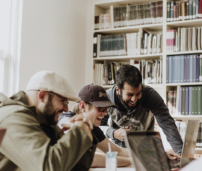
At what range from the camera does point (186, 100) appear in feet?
10.6

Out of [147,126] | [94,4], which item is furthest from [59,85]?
[94,4]

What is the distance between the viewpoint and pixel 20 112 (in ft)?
3.46

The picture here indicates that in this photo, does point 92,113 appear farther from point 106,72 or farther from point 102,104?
point 106,72

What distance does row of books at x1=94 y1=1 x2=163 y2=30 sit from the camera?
347 centimetres

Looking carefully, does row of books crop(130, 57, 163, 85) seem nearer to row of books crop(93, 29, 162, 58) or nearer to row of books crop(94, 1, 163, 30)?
row of books crop(93, 29, 162, 58)

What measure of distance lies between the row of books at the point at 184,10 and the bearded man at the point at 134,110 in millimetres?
1511

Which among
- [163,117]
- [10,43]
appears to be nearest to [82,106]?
[163,117]

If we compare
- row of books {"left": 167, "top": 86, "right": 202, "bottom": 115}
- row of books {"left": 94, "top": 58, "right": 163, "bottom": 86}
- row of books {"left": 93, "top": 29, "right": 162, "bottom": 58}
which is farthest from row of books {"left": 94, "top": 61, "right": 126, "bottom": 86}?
row of books {"left": 167, "top": 86, "right": 202, "bottom": 115}

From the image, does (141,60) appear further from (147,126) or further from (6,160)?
(6,160)

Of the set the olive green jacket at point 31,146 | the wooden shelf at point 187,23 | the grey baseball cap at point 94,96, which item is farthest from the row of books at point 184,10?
the olive green jacket at point 31,146

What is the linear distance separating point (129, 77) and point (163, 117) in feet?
1.39

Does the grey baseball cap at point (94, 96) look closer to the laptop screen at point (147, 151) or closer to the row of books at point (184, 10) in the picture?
the laptop screen at point (147, 151)

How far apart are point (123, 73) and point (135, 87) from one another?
0.15 m

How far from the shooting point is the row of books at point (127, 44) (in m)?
3.46
